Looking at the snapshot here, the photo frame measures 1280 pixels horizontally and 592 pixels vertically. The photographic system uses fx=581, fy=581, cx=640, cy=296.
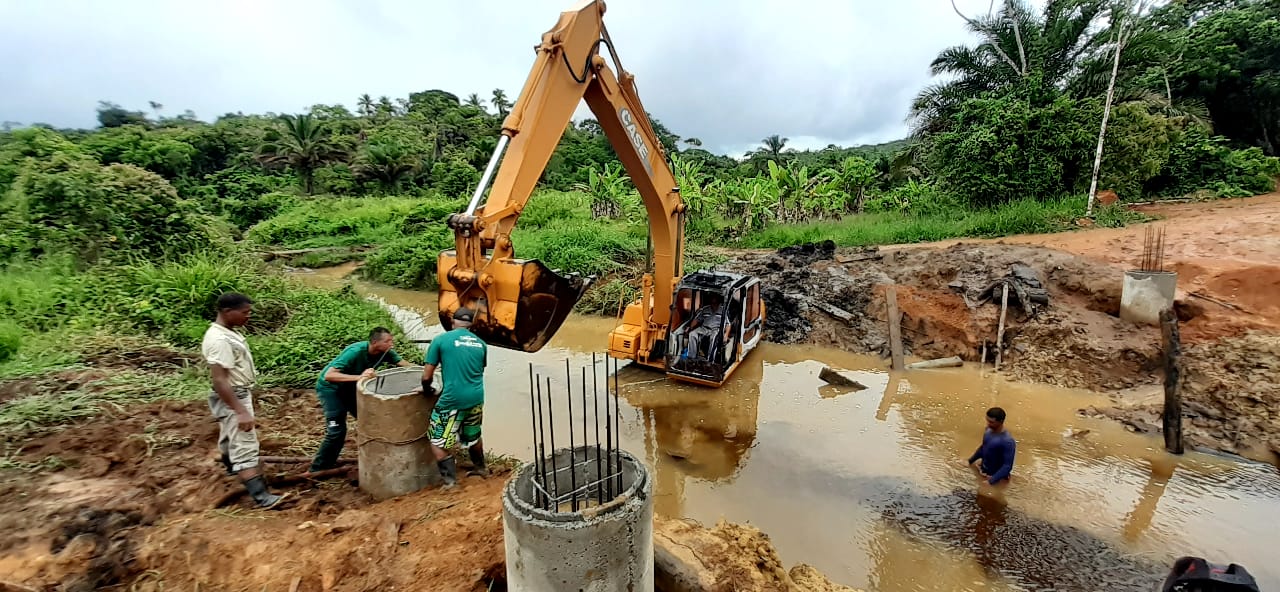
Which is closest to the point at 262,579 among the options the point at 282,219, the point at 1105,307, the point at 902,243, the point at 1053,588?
the point at 1053,588

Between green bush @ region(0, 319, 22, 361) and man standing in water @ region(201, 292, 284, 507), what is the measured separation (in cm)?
424

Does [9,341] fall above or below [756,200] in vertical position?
below

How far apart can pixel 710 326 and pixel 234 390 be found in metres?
6.41

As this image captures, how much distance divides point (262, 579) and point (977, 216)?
18.5 m

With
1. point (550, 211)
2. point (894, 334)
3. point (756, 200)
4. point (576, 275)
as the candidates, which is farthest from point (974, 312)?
point (550, 211)

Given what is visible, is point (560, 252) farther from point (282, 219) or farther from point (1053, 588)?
point (282, 219)

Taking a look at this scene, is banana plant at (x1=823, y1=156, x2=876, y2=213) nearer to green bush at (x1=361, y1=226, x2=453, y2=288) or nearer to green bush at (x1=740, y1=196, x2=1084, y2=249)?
green bush at (x1=740, y1=196, x2=1084, y2=249)

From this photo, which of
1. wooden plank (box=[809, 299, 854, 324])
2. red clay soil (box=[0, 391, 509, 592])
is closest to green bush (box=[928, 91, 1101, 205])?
wooden plank (box=[809, 299, 854, 324])

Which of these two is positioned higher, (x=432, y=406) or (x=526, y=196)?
(x=526, y=196)

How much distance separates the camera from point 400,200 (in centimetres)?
2809

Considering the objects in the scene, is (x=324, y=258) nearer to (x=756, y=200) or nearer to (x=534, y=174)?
(x=756, y=200)

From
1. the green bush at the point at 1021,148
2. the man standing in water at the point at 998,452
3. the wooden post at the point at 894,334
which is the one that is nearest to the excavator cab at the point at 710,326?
the wooden post at the point at 894,334

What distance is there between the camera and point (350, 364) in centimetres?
476

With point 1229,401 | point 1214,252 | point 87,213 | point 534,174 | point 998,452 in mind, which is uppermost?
point 87,213
